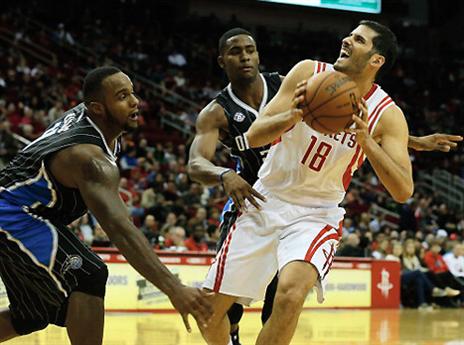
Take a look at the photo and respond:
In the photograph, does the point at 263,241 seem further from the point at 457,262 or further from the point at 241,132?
the point at 457,262

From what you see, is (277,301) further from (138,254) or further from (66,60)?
(66,60)

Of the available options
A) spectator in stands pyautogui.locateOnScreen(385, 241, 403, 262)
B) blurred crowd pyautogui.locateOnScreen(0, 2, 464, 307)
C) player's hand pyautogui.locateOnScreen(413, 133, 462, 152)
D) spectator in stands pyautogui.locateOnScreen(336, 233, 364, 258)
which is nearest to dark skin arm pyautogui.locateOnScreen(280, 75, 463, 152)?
player's hand pyautogui.locateOnScreen(413, 133, 462, 152)

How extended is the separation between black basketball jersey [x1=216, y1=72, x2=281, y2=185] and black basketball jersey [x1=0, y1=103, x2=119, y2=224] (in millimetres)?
1679

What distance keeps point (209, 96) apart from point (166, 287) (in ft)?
60.5

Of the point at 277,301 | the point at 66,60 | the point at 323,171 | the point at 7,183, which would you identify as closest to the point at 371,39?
the point at 323,171

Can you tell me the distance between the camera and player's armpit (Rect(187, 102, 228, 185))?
213 inches

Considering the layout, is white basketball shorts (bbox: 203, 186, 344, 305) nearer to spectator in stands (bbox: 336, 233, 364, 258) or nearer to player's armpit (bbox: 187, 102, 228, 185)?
player's armpit (bbox: 187, 102, 228, 185)

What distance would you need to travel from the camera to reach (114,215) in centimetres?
376

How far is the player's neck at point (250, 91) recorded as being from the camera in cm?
583

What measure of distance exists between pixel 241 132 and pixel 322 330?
429 cm

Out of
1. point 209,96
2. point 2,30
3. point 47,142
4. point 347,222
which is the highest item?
point 2,30

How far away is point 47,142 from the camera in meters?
4.14

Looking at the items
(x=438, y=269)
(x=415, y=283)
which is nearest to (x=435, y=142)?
(x=415, y=283)

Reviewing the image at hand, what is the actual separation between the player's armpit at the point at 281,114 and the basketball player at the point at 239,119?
87cm
